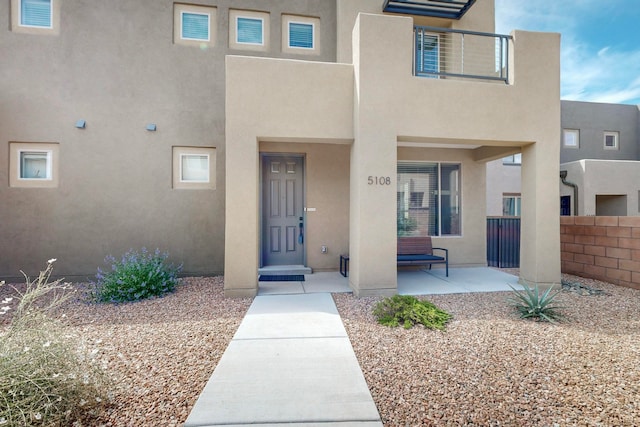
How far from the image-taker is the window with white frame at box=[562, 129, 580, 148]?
48.0 ft

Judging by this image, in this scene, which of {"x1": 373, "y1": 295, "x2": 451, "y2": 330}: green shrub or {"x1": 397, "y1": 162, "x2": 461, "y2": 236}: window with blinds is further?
{"x1": 397, "y1": 162, "x2": 461, "y2": 236}: window with blinds

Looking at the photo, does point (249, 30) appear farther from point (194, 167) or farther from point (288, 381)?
point (288, 381)

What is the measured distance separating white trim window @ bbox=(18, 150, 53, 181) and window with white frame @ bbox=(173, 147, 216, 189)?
8.56ft

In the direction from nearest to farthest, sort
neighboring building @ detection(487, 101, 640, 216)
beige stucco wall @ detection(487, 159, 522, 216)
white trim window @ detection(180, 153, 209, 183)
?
white trim window @ detection(180, 153, 209, 183) < neighboring building @ detection(487, 101, 640, 216) < beige stucco wall @ detection(487, 159, 522, 216)

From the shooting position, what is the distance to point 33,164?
661 centimetres

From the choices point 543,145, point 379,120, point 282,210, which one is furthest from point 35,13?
point 543,145

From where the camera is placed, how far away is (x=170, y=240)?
697cm

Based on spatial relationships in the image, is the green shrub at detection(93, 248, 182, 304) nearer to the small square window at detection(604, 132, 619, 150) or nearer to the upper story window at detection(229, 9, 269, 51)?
the upper story window at detection(229, 9, 269, 51)

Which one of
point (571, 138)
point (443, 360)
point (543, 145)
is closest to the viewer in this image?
point (443, 360)

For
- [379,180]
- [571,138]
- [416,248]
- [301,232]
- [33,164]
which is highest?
[571,138]

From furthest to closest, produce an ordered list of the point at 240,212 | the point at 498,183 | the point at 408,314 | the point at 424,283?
the point at 498,183
the point at 424,283
the point at 240,212
the point at 408,314

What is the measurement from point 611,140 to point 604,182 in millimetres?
5028

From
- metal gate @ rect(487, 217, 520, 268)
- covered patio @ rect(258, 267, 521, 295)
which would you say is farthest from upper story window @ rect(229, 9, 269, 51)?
metal gate @ rect(487, 217, 520, 268)

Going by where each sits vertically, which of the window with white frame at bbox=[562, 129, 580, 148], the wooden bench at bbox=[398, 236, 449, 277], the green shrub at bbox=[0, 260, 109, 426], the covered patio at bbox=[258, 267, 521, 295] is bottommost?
the covered patio at bbox=[258, 267, 521, 295]
